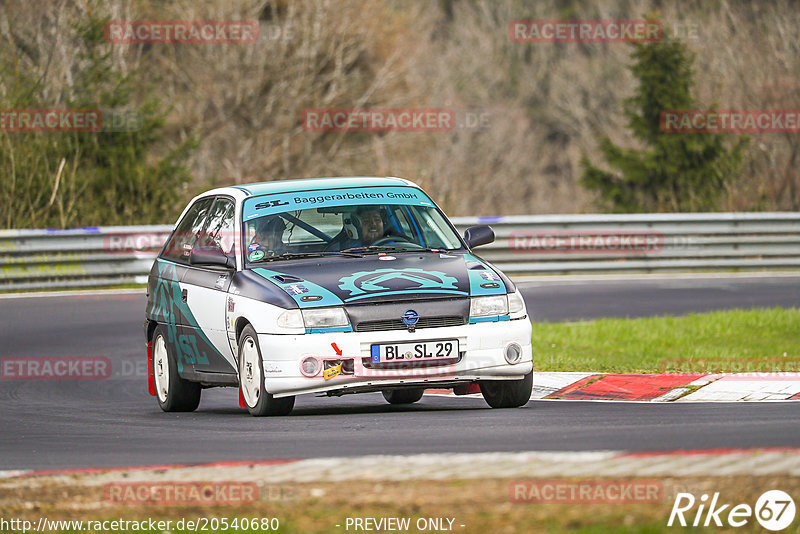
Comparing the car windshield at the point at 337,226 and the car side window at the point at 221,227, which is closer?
the car windshield at the point at 337,226

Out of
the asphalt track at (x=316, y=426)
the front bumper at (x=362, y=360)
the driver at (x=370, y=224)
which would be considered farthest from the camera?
the driver at (x=370, y=224)

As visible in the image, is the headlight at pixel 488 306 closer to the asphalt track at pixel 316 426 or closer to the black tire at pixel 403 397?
the asphalt track at pixel 316 426

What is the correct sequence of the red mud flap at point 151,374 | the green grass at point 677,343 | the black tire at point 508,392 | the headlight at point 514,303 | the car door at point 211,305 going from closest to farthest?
the headlight at point 514,303, the black tire at point 508,392, the car door at point 211,305, the red mud flap at point 151,374, the green grass at point 677,343

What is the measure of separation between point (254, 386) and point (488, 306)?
1.66 meters

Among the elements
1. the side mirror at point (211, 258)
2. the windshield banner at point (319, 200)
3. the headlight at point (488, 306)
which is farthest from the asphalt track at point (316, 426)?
the windshield banner at point (319, 200)

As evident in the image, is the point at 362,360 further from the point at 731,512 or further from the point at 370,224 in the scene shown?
the point at 731,512

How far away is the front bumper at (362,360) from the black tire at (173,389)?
1.80 meters

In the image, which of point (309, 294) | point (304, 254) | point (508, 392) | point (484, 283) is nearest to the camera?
point (309, 294)

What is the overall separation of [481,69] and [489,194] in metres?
7.06

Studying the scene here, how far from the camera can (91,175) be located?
981 inches

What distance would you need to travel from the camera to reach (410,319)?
920cm

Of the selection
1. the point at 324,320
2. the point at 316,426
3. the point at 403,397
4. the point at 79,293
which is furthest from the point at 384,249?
the point at 79,293

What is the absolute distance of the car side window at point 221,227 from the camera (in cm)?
1050

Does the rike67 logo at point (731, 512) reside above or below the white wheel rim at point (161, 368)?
above
